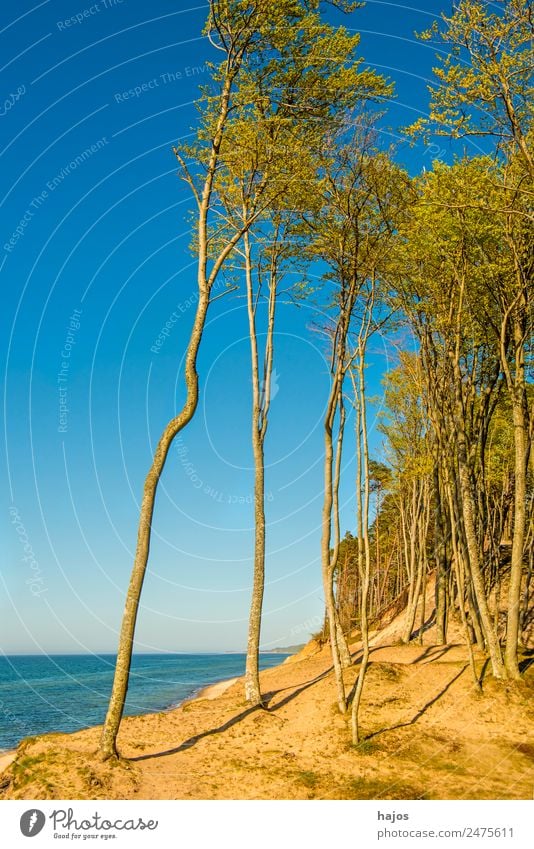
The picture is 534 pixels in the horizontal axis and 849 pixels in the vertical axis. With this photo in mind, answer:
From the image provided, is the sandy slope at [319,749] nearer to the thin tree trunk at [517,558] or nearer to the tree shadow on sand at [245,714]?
the tree shadow on sand at [245,714]

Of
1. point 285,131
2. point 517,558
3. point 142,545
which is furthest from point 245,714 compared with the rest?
point 285,131

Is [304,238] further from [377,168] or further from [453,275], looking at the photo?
[453,275]

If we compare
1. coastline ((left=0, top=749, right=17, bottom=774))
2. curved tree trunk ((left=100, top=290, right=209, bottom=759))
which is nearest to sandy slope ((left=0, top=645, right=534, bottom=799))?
coastline ((left=0, top=749, right=17, bottom=774))

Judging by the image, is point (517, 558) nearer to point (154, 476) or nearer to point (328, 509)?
point (328, 509)

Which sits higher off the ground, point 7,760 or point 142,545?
point 142,545
